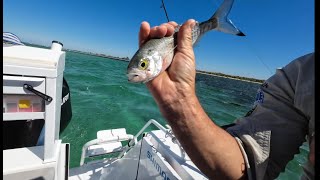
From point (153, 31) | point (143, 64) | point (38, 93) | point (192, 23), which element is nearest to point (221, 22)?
point (192, 23)

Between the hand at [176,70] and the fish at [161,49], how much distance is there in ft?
0.15

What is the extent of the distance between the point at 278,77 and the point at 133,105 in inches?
420

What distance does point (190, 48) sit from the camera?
1794 mm

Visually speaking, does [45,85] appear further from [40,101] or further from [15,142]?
[15,142]

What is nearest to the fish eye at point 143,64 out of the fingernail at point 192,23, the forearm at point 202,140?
the forearm at point 202,140

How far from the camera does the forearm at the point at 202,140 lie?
160 centimetres

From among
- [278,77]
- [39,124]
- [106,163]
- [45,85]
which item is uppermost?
[278,77]

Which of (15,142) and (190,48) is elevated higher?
(190,48)

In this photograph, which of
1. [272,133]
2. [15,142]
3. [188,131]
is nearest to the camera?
[188,131]

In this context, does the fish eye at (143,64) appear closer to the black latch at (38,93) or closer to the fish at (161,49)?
the fish at (161,49)

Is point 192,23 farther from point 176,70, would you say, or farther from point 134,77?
point 134,77

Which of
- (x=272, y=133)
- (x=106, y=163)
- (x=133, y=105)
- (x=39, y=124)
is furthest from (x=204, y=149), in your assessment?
(x=133, y=105)

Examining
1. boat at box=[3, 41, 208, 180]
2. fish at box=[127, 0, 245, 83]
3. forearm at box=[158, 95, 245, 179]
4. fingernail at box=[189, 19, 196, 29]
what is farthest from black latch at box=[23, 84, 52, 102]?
fingernail at box=[189, 19, 196, 29]

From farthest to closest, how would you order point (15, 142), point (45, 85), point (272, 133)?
point (15, 142) < point (45, 85) < point (272, 133)
